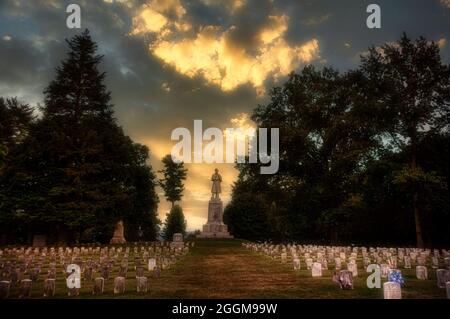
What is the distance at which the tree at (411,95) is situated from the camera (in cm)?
2783

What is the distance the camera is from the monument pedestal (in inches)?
1876

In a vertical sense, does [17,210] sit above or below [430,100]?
below

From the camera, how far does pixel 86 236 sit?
45.2 metres

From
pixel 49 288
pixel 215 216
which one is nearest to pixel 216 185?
pixel 215 216

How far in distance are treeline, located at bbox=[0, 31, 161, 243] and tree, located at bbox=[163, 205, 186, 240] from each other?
25.6 meters

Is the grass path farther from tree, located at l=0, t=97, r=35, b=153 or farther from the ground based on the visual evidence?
tree, located at l=0, t=97, r=35, b=153

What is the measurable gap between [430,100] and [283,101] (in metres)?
13.5

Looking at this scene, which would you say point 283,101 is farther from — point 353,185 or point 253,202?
point 253,202

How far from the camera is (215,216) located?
49375mm

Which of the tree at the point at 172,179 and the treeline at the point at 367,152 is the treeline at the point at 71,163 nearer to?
the treeline at the point at 367,152

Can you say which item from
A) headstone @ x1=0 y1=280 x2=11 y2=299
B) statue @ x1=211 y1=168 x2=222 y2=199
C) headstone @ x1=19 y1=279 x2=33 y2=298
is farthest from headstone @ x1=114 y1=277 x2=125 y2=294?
statue @ x1=211 y1=168 x2=222 y2=199

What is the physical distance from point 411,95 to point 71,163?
2882 centimetres

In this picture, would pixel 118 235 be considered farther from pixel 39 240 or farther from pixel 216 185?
pixel 216 185
